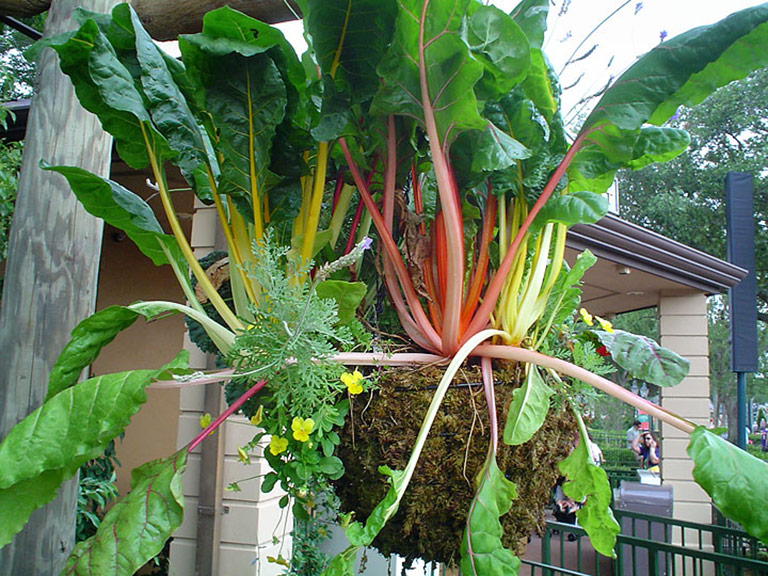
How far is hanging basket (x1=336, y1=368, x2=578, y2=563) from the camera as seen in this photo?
0.74 metres

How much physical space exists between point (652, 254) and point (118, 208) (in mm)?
4173

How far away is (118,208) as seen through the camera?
2.89 feet

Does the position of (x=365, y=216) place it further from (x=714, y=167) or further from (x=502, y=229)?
(x=714, y=167)

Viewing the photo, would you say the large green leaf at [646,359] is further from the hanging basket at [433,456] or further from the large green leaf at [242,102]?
the large green leaf at [242,102]

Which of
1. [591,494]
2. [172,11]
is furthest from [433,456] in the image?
[172,11]

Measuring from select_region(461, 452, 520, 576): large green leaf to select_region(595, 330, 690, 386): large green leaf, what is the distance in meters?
0.28

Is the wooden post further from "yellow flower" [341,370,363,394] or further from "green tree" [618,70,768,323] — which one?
"green tree" [618,70,768,323]

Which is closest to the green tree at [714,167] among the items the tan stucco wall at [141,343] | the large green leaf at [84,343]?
the tan stucco wall at [141,343]

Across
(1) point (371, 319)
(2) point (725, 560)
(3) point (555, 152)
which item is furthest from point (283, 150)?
(2) point (725, 560)

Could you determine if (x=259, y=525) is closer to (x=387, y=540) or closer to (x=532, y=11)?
(x=387, y=540)

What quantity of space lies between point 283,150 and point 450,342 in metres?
0.37

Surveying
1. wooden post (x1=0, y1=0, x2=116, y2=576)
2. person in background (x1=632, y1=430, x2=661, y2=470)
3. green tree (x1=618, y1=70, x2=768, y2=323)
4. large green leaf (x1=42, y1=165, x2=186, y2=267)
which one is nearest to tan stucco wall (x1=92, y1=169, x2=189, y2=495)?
wooden post (x1=0, y1=0, x2=116, y2=576)

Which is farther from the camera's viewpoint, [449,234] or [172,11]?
[172,11]

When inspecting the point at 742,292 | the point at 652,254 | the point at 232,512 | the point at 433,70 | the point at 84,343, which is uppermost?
the point at 652,254
